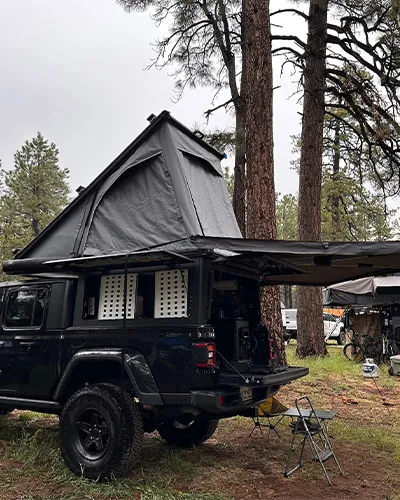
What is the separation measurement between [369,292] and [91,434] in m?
10.9

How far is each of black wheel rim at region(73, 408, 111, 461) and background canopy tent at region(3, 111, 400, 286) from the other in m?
1.39

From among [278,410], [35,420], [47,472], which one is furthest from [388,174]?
[47,472]

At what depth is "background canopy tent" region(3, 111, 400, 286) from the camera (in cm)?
482

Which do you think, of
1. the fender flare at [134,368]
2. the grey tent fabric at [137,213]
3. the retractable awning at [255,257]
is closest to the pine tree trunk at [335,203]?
the retractable awning at [255,257]

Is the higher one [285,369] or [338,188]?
[338,188]

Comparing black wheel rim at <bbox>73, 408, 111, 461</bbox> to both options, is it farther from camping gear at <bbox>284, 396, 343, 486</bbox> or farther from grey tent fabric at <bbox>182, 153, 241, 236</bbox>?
grey tent fabric at <bbox>182, 153, 241, 236</bbox>

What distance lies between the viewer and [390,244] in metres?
4.38

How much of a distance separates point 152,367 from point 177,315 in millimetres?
501

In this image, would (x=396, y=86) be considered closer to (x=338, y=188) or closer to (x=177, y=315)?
(x=177, y=315)

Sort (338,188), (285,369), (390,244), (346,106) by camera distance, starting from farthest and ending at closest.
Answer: (338,188)
(346,106)
(285,369)
(390,244)

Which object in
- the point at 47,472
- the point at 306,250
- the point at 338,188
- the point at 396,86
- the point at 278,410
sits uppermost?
the point at 338,188

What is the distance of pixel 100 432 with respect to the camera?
4.57 meters

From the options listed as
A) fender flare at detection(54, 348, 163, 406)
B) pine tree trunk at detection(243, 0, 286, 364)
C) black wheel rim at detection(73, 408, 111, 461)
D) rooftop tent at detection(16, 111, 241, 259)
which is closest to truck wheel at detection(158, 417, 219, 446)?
black wheel rim at detection(73, 408, 111, 461)

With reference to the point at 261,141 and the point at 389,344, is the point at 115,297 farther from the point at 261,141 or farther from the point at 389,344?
the point at 389,344
